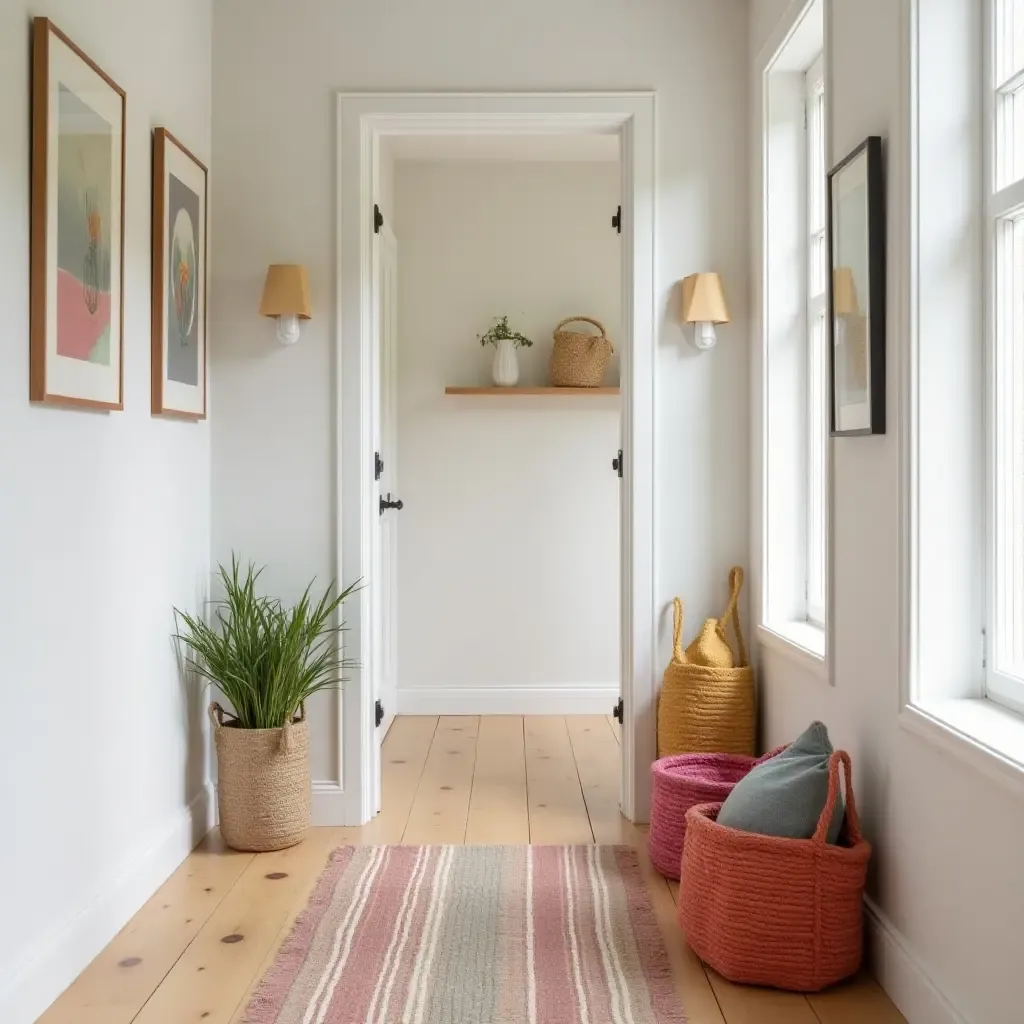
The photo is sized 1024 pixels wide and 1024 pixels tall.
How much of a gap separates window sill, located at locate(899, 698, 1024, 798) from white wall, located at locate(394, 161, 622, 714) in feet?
9.82

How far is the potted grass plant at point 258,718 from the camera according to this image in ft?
10.7

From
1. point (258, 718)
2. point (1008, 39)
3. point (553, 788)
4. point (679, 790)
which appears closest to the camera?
point (1008, 39)

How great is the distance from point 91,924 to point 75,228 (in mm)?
1499

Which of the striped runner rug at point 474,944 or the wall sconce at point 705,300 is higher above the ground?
the wall sconce at point 705,300

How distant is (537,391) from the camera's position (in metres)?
5.02

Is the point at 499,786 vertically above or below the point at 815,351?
below

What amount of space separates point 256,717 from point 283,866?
1.39 ft

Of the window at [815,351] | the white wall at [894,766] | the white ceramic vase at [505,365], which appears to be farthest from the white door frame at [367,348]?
the white ceramic vase at [505,365]

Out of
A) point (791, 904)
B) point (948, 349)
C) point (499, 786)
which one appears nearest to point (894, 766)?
point (791, 904)

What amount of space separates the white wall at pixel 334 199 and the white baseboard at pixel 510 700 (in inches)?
65.9

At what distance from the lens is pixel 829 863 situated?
7.64ft

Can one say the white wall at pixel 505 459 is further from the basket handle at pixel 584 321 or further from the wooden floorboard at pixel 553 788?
the wooden floorboard at pixel 553 788

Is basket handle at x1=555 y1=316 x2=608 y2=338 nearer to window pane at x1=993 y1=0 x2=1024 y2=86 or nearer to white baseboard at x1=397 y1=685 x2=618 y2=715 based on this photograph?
white baseboard at x1=397 y1=685 x2=618 y2=715

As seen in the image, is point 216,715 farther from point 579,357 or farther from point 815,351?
point 579,357
